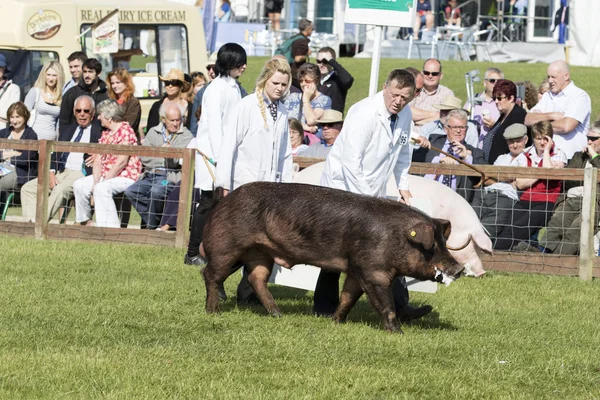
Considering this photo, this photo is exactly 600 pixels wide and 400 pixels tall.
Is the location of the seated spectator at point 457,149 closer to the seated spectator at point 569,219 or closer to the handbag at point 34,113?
the seated spectator at point 569,219

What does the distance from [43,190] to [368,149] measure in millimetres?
5462

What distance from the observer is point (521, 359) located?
7.18m

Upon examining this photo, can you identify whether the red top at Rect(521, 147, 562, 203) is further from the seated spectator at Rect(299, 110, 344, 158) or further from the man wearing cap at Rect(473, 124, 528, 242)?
the seated spectator at Rect(299, 110, 344, 158)

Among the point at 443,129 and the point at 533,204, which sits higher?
the point at 443,129

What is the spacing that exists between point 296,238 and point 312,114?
586 cm

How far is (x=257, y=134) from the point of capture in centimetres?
870

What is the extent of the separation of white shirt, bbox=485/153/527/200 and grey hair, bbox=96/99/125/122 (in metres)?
4.28

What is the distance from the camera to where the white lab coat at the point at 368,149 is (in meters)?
7.96

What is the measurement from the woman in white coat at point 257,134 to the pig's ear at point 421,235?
1.58 meters

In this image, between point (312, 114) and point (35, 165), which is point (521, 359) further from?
point (35, 165)

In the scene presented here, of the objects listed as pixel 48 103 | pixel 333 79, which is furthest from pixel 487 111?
pixel 48 103

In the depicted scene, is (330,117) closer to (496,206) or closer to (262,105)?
(496,206)

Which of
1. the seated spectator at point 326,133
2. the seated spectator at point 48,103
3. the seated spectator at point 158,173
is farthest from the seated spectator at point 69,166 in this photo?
the seated spectator at point 326,133

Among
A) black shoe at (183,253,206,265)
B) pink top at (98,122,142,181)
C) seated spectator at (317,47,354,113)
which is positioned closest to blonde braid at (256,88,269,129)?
black shoe at (183,253,206,265)
